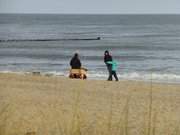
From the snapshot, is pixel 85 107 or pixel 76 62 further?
pixel 76 62

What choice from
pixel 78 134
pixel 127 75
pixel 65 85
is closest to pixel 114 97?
pixel 65 85

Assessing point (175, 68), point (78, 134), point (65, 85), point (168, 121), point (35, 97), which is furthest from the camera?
point (175, 68)

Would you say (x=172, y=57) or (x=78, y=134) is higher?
(x=172, y=57)

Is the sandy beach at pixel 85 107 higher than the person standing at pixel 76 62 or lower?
lower

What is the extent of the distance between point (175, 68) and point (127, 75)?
212 inches

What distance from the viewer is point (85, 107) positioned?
12.7 metres

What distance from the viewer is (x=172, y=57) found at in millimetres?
47062

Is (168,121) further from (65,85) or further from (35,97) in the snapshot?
(65,85)

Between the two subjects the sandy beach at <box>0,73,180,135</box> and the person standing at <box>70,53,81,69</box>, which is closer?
the sandy beach at <box>0,73,180,135</box>

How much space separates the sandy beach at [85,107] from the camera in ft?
32.1

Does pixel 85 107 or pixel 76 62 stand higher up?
pixel 76 62

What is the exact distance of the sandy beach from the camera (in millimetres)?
9789

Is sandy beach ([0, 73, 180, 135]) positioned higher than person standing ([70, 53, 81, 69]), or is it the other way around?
person standing ([70, 53, 81, 69])

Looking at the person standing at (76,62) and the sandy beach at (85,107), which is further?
the person standing at (76,62)
